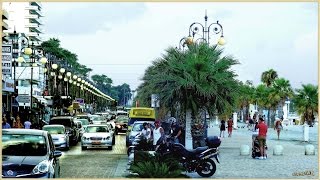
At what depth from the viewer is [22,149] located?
592 inches

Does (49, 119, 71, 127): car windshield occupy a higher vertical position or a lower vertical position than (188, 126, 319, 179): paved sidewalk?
higher

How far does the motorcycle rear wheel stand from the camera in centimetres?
1830

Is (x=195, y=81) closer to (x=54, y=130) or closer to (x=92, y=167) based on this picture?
(x=92, y=167)

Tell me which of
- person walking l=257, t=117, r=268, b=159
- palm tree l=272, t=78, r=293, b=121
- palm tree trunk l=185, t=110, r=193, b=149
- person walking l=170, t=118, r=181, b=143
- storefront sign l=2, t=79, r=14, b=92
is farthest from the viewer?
palm tree l=272, t=78, r=293, b=121

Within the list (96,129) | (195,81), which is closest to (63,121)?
(96,129)

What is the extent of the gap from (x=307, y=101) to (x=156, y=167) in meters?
49.5

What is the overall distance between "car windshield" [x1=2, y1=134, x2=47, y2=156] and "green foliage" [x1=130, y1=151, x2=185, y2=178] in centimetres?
267

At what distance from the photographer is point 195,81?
956 inches

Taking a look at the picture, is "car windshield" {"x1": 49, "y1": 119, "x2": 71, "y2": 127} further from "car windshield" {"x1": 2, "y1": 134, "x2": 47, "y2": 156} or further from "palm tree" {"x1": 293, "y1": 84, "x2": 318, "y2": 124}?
"palm tree" {"x1": 293, "y1": 84, "x2": 318, "y2": 124}

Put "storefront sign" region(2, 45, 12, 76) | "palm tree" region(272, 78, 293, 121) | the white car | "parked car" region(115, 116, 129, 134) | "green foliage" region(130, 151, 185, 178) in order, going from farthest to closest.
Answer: "palm tree" region(272, 78, 293, 121), "parked car" region(115, 116, 129, 134), "storefront sign" region(2, 45, 12, 76), the white car, "green foliage" region(130, 151, 185, 178)

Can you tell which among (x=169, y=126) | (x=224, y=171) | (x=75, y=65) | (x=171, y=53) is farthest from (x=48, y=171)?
(x=75, y=65)

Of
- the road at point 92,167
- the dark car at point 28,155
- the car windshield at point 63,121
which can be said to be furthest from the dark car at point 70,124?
the dark car at point 28,155

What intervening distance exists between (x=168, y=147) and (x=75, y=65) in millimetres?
116282

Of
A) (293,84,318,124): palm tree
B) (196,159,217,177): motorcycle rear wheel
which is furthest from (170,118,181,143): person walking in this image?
(293,84,318,124): palm tree
